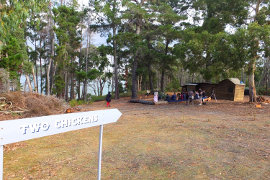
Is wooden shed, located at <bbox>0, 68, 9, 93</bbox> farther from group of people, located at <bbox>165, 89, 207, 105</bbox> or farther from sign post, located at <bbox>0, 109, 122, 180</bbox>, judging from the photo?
group of people, located at <bbox>165, 89, 207, 105</bbox>

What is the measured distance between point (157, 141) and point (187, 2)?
2673cm

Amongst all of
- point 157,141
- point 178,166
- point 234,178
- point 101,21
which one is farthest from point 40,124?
point 101,21

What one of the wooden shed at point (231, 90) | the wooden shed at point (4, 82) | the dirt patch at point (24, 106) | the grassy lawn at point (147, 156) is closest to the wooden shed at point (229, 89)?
the wooden shed at point (231, 90)

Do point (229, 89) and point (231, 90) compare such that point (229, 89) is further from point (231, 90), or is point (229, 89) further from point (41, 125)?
point (41, 125)

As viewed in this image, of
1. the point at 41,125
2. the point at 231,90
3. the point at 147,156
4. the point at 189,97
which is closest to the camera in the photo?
the point at 41,125

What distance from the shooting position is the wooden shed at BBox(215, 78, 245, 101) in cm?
2091

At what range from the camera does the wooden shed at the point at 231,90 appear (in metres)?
20.9

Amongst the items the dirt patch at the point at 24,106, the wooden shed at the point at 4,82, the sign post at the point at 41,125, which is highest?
the wooden shed at the point at 4,82

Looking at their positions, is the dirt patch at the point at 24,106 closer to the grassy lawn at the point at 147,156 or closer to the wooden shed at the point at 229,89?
the grassy lawn at the point at 147,156

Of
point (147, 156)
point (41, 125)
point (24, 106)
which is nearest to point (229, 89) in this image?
point (147, 156)

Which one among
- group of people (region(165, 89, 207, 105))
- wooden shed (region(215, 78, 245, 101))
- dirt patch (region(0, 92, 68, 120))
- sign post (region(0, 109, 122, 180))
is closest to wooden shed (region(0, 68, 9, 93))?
dirt patch (region(0, 92, 68, 120))

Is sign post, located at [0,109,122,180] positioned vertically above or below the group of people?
above

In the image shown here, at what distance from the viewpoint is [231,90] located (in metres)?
21.2

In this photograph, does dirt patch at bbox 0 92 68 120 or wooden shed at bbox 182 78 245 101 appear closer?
dirt patch at bbox 0 92 68 120
